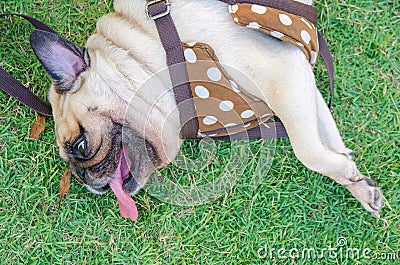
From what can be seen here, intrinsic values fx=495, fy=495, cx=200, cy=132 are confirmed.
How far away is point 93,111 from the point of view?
7.70 feet

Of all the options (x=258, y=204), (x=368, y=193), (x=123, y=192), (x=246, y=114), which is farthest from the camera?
(x=258, y=204)

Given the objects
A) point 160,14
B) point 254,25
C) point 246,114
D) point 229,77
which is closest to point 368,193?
point 246,114

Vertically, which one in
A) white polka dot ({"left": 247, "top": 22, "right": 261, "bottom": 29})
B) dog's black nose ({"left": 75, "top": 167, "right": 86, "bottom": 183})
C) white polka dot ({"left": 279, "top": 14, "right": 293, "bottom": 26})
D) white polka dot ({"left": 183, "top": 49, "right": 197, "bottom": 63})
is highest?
white polka dot ({"left": 247, "top": 22, "right": 261, "bottom": 29})

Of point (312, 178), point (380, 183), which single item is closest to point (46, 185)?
point (312, 178)

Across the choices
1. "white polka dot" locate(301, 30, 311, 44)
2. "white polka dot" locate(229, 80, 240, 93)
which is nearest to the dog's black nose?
"white polka dot" locate(229, 80, 240, 93)

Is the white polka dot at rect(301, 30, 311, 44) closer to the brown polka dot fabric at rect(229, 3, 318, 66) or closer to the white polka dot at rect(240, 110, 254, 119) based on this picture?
the brown polka dot fabric at rect(229, 3, 318, 66)

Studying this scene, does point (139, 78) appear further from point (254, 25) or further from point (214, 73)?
point (254, 25)

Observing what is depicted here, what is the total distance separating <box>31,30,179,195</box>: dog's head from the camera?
230cm

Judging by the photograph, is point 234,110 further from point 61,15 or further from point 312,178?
point 61,15

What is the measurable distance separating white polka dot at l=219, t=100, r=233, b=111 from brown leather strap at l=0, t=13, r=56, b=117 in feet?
3.68

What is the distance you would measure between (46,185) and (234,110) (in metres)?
1.35

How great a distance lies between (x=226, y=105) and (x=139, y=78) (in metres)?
0.47

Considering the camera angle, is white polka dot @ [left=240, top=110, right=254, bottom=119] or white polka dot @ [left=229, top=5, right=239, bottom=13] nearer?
white polka dot @ [left=229, top=5, right=239, bottom=13]

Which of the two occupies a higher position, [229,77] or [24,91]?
[229,77]
